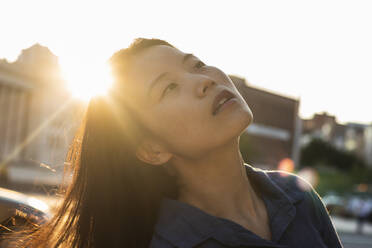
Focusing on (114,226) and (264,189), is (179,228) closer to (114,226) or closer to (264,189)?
(114,226)

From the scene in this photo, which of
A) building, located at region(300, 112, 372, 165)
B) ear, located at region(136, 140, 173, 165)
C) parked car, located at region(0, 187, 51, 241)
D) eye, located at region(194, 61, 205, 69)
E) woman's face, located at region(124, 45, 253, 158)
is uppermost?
eye, located at region(194, 61, 205, 69)

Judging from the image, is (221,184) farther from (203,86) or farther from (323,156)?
(323,156)

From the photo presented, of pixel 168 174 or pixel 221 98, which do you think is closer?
pixel 221 98

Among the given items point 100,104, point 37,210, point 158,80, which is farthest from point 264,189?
point 37,210

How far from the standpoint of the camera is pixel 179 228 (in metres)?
1.99

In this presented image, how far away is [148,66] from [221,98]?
38 cm

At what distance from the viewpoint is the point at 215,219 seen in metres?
1.96

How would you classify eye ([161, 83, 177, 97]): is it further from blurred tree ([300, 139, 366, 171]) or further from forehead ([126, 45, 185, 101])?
blurred tree ([300, 139, 366, 171])

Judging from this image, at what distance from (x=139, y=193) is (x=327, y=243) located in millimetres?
857

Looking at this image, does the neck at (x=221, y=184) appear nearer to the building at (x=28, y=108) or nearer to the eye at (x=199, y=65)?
the eye at (x=199, y=65)

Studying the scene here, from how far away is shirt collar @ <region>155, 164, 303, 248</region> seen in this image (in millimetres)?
1913

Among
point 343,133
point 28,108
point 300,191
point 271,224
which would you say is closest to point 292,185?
point 300,191

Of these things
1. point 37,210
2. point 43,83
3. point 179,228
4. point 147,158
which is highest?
point 147,158

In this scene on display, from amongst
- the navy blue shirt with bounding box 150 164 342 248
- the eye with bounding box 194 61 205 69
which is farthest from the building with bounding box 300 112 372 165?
the eye with bounding box 194 61 205 69
